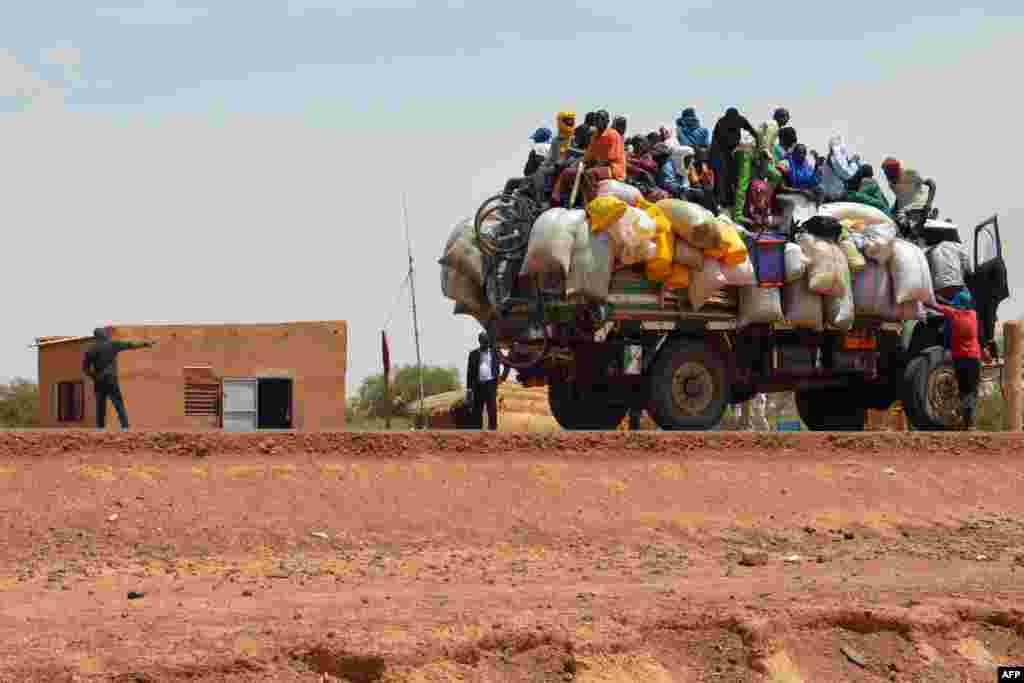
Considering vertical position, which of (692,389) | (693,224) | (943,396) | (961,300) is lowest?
(943,396)

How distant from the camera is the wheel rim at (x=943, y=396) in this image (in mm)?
17750

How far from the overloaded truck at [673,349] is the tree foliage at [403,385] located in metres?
30.4

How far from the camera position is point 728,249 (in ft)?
53.7

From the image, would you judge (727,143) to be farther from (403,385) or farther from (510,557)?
(403,385)

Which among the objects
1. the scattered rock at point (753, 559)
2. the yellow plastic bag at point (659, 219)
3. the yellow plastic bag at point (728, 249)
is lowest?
the scattered rock at point (753, 559)

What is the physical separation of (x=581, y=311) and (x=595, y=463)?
2913mm

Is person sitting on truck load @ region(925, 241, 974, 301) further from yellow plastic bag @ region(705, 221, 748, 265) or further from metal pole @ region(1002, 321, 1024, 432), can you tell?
yellow plastic bag @ region(705, 221, 748, 265)

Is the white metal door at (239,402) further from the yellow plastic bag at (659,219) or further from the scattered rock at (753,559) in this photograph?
the scattered rock at (753,559)

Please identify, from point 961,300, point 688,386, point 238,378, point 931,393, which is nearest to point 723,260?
point 688,386

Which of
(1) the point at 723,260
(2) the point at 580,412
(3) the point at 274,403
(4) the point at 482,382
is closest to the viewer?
(1) the point at 723,260

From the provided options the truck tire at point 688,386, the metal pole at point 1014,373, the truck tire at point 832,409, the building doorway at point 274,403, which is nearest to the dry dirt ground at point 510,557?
the truck tire at point 688,386

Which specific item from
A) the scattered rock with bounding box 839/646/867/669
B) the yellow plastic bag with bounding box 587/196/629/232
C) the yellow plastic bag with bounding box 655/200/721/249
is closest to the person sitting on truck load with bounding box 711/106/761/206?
the yellow plastic bag with bounding box 655/200/721/249

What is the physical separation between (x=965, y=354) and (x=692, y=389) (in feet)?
9.54

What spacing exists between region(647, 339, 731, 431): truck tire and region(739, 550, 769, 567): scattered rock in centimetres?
476
